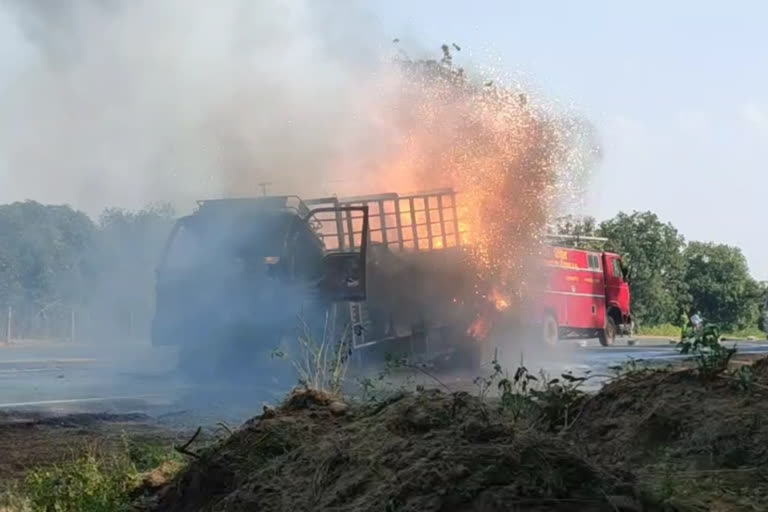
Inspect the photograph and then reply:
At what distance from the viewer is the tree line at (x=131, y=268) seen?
77.7 feet

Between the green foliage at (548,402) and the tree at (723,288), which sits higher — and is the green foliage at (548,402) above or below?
below

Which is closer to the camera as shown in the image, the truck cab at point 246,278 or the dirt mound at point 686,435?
the dirt mound at point 686,435

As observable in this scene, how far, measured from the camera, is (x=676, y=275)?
56.0 metres

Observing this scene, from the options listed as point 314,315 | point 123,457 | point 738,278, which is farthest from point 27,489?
point 738,278

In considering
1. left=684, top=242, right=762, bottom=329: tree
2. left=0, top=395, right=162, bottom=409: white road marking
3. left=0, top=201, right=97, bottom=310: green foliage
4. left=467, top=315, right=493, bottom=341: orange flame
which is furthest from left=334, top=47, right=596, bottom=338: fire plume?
left=684, top=242, right=762, bottom=329: tree

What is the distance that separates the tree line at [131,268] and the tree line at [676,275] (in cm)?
6

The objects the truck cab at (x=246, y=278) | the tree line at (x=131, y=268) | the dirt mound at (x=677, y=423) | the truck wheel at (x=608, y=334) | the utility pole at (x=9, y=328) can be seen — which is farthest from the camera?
the utility pole at (x=9, y=328)

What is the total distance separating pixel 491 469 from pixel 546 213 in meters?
17.8

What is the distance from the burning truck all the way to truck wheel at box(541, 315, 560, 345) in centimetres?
683

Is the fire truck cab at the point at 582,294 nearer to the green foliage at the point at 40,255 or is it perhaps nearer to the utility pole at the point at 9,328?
the green foliage at the point at 40,255

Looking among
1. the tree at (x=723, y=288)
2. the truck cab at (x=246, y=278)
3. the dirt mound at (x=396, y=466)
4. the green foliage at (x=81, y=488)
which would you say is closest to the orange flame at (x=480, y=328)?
the truck cab at (x=246, y=278)

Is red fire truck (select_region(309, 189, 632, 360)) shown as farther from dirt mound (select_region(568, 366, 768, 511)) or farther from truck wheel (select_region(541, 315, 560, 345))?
dirt mound (select_region(568, 366, 768, 511))

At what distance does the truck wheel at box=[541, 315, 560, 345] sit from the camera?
2470 centimetres

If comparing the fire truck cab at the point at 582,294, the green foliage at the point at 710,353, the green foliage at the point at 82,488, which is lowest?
the green foliage at the point at 82,488
